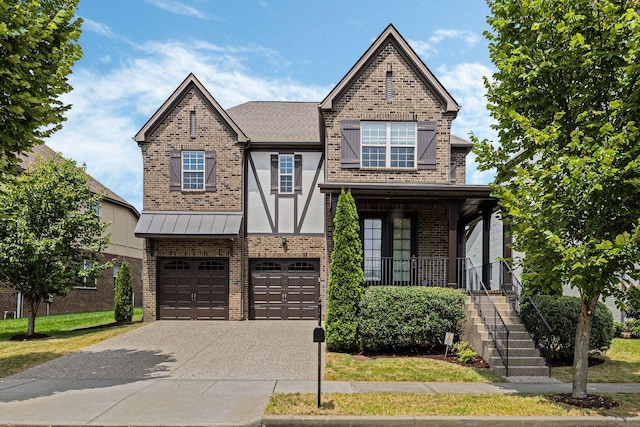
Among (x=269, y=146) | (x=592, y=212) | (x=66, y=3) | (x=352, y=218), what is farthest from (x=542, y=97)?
(x=269, y=146)

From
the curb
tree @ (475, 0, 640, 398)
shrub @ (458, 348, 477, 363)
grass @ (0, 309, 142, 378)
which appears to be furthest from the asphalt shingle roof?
the curb

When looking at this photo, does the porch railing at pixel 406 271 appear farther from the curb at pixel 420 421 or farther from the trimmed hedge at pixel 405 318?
the curb at pixel 420 421

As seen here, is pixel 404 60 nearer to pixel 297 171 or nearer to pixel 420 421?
pixel 297 171

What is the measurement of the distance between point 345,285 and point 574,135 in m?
6.91

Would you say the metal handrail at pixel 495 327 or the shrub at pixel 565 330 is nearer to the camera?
the metal handrail at pixel 495 327

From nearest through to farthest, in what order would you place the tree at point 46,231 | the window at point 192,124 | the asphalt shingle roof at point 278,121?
the tree at point 46,231
the window at point 192,124
the asphalt shingle roof at point 278,121

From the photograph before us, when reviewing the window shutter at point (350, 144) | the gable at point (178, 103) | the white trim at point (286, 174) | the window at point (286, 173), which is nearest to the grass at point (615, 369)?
the window shutter at point (350, 144)

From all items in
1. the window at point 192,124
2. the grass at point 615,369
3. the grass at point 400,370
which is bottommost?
the grass at point 615,369

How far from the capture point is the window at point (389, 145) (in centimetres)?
1764

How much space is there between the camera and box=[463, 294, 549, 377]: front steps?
11117 millimetres

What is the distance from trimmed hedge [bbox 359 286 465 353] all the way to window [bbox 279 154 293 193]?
309 inches

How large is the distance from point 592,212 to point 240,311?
14.0 m

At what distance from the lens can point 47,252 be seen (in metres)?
16.1

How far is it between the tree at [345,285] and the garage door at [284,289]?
6277 mm
